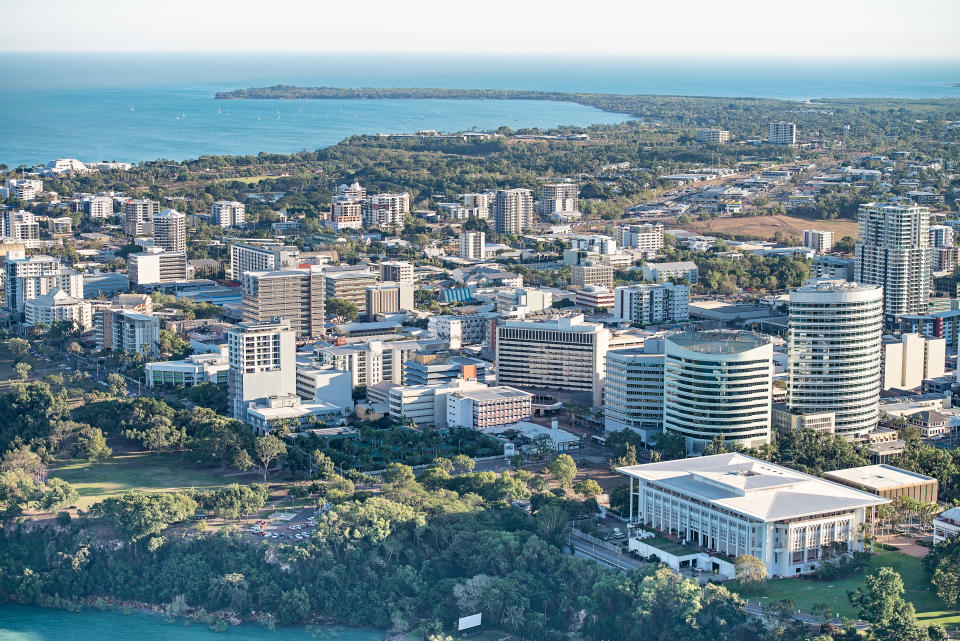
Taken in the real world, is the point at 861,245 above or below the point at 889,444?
above

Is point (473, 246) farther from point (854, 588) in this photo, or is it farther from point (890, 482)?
point (854, 588)

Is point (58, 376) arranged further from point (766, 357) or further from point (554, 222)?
point (554, 222)

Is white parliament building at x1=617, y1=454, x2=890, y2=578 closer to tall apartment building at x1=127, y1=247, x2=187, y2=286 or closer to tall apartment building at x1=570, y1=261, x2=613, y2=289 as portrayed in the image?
tall apartment building at x1=570, y1=261, x2=613, y2=289

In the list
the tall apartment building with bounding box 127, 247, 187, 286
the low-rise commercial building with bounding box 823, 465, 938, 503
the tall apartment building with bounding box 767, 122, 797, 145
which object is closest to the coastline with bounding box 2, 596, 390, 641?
the low-rise commercial building with bounding box 823, 465, 938, 503

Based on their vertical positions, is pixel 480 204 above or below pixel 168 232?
above

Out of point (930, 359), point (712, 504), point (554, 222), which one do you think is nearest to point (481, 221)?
point (554, 222)

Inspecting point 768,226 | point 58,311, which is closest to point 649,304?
point 58,311
